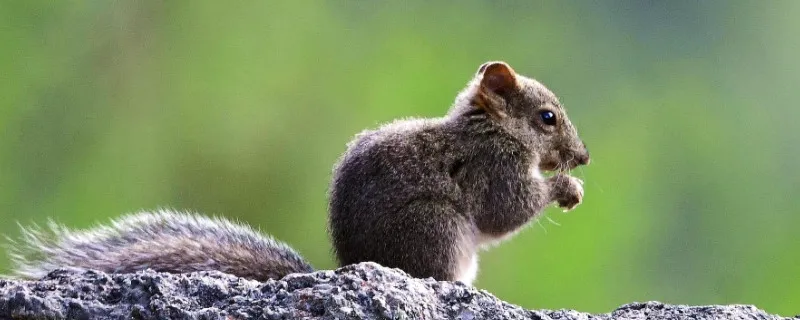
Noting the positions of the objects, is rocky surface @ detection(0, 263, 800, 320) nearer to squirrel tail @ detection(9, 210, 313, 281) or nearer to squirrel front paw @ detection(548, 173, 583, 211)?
squirrel tail @ detection(9, 210, 313, 281)

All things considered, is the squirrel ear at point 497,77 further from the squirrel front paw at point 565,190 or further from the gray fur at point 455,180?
the squirrel front paw at point 565,190

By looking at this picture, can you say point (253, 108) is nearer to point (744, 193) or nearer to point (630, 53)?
point (630, 53)

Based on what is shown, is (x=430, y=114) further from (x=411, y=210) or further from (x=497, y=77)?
(x=411, y=210)

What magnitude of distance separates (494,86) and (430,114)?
1.21 metres

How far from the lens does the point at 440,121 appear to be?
2289 mm

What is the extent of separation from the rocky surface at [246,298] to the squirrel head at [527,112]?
0.80 metres

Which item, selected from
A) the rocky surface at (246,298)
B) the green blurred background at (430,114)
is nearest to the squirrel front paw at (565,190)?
the rocky surface at (246,298)

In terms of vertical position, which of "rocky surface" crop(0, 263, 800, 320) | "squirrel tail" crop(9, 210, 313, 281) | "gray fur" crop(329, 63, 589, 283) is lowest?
"rocky surface" crop(0, 263, 800, 320)

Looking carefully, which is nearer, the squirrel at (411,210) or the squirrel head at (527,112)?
the squirrel at (411,210)

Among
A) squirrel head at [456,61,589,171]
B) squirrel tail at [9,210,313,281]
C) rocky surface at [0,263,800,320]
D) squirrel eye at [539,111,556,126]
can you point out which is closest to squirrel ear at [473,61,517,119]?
squirrel head at [456,61,589,171]

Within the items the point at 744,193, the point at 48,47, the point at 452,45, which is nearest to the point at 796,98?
the point at 744,193

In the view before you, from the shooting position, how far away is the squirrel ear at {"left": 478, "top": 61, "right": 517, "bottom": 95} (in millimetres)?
2281

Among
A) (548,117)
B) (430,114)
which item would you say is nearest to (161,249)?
(548,117)

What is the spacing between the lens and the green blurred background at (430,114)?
341 cm
